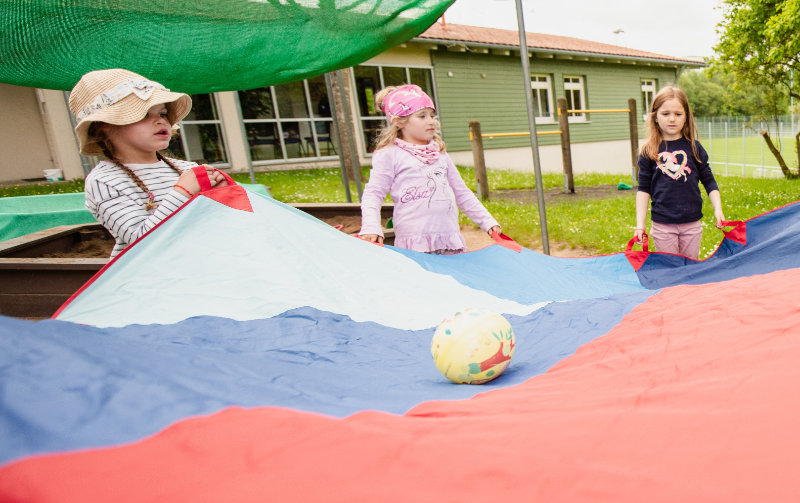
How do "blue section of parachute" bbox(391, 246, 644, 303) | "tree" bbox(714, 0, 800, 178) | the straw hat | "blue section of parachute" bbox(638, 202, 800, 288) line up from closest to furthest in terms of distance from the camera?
1. the straw hat
2. "blue section of parachute" bbox(638, 202, 800, 288)
3. "blue section of parachute" bbox(391, 246, 644, 303)
4. "tree" bbox(714, 0, 800, 178)

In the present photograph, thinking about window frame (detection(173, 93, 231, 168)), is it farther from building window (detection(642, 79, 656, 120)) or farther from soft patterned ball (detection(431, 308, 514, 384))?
building window (detection(642, 79, 656, 120))

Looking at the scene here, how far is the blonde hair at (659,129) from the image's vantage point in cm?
291

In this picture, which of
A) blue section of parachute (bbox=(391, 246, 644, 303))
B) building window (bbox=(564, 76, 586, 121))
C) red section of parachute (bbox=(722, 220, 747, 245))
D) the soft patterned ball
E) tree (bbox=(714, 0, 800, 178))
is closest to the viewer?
the soft patterned ball

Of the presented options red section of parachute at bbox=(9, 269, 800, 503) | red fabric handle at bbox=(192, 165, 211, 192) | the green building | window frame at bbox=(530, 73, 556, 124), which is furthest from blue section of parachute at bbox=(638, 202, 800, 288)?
window frame at bbox=(530, 73, 556, 124)

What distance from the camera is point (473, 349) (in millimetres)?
1423

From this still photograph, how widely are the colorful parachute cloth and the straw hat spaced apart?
44 cm

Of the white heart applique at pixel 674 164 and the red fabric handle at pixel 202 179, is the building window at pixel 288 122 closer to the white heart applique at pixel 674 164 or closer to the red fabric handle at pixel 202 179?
the red fabric handle at pixel 202 179

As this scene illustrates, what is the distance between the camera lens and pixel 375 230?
8.68 ft

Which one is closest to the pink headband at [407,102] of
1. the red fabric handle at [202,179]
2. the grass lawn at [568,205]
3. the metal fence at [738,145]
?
the red fabric handle at [202,179]

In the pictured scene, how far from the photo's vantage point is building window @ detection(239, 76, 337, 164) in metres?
11.6

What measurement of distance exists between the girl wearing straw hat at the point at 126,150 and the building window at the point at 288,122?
9649mm

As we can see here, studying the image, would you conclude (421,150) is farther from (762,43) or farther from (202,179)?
(762,43)

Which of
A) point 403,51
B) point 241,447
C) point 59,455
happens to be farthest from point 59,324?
point 403,51

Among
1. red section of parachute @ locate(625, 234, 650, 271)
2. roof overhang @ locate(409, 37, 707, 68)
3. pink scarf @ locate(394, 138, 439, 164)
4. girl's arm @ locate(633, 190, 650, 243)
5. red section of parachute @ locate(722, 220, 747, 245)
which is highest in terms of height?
roof overhang @ locate(409, 37, 707, 68)
